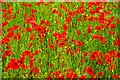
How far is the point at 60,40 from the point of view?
10.2 ft

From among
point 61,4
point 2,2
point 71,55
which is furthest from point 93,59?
point 2,2

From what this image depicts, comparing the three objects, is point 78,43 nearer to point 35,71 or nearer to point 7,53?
point 35,71

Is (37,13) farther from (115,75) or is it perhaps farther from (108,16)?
(115,75)

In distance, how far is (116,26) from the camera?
3229mm

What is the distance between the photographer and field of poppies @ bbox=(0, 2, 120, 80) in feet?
9.66

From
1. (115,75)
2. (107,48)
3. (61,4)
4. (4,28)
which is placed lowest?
(115,75)

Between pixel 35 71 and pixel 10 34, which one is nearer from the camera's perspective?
pixel 35 71

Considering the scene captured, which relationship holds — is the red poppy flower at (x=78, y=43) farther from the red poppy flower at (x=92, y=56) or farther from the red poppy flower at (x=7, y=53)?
the red poppy flower at (x=7, y=53)

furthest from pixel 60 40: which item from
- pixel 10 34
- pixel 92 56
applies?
pixel 10 34

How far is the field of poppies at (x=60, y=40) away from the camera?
2.95 metres

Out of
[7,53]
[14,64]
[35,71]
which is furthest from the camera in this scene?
[7,53]

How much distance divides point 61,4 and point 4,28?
2.07ft

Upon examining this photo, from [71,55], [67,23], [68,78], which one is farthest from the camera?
[67,23]

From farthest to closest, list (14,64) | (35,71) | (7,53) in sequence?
(7,53), (35,71), (14,64)
